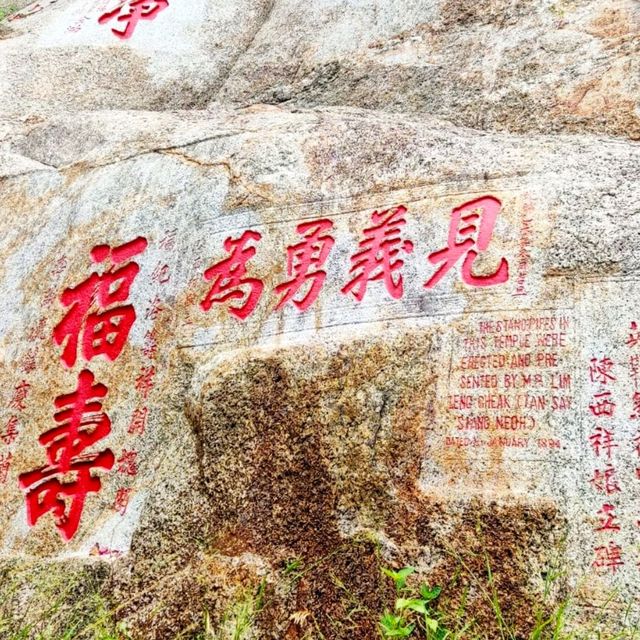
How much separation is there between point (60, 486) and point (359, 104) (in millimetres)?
3105

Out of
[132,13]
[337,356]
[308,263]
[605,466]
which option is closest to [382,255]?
[308,263]

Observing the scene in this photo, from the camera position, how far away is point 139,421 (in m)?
3.52

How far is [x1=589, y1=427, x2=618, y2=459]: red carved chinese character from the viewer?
8.61 ft

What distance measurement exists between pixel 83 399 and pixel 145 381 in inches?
14.0

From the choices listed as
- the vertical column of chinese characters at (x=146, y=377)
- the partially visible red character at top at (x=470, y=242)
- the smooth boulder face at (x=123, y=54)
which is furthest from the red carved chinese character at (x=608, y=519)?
the smooth boulder face at (x=123, y=54)

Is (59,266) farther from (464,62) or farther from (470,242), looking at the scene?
(464,62)

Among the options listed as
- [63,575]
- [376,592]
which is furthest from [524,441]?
[63,575]

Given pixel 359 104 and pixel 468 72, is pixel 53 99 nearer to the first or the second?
pixel 359 104

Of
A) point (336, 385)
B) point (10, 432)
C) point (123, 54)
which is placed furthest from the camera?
point (123, 54)

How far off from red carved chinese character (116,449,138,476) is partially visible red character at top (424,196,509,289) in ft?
4.76

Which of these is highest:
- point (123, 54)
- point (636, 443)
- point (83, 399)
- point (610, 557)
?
point (123, 54)

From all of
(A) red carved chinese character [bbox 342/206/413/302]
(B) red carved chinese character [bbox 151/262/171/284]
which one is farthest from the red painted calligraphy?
(A) red carved chinese character [bbox 342/206/413/302]

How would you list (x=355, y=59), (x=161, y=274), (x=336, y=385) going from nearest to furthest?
(x=336, y=385), (x=161, y=274), (x=355, y=59)

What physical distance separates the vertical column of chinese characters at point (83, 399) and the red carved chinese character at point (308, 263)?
2.77 feet
